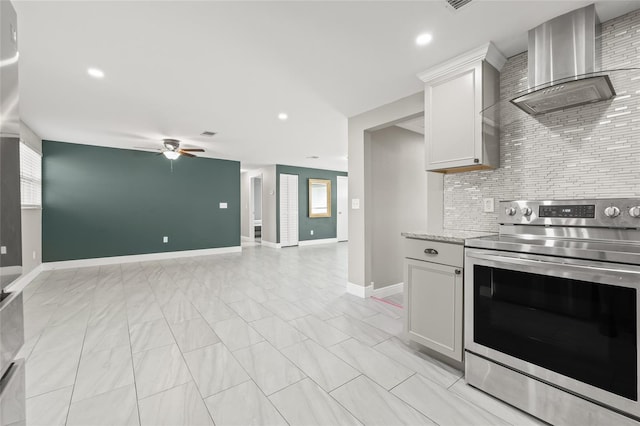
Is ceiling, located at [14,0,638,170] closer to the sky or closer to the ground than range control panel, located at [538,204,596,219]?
closer to the sky

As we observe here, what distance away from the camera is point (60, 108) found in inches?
138

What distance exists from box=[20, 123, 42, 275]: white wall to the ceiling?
0.54 metres

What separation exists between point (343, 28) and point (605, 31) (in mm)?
1733

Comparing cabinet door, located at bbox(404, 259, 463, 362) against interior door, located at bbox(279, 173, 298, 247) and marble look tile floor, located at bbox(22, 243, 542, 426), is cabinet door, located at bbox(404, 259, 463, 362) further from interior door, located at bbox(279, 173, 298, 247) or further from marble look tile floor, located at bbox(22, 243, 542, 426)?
interior door, located at bbox(279, 173, 298, 247)

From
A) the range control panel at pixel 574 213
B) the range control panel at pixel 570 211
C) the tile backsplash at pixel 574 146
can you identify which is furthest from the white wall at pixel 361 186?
the range control panel at pixel 570 211

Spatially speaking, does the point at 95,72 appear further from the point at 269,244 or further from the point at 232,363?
the point at 269,244

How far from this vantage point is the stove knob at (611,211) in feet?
5.23

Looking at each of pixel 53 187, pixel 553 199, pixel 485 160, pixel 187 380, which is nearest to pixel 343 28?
pixel 485 160

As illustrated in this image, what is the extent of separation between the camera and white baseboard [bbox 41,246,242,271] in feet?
17.2

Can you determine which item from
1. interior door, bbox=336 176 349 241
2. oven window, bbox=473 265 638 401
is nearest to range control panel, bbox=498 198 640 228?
oven window, bbox=473 265 638 401

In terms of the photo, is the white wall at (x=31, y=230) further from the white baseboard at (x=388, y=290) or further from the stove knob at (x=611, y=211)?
the stove knob at (x=611, y=211)

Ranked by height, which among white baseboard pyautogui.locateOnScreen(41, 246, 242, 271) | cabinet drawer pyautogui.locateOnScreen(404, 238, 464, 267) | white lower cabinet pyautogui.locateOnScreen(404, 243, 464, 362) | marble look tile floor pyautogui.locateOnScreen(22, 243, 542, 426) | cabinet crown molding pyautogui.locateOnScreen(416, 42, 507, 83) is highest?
cabinet crown molding pyautogui.locateOnScreen(416, 42, 507, 83)

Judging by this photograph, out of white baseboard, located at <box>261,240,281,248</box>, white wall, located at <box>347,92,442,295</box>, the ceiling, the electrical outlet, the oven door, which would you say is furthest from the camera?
white baseboard, located at <box>261,240,281,248</box>

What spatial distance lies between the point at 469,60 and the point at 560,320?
6.37 feet
